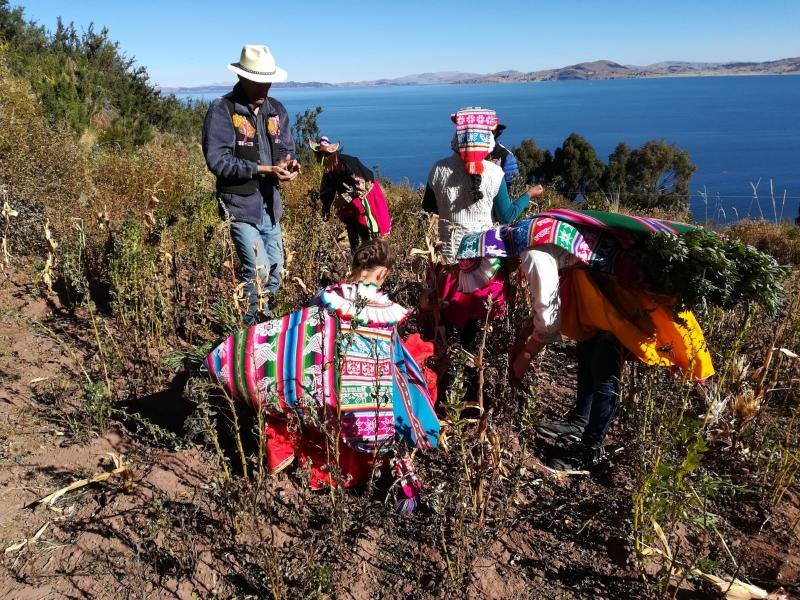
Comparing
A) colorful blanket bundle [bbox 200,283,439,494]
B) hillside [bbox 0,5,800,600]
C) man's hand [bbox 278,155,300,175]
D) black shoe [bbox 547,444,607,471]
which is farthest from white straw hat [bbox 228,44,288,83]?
black shoe [bbox 547,444,607,471]

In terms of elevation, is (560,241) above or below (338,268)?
above

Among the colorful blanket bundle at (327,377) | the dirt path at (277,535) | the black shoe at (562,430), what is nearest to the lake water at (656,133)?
the black shoe at (562,430)

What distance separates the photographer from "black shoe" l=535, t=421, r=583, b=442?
123 inches

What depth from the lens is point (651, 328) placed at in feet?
8.23

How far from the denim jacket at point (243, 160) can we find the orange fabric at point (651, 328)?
217 cm

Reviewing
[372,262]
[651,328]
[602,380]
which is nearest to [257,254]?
[372,262]

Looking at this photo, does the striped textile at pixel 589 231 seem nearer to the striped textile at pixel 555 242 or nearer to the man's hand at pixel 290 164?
the striped textile at pixel 555 242

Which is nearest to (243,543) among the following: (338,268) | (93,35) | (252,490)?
(252,490)

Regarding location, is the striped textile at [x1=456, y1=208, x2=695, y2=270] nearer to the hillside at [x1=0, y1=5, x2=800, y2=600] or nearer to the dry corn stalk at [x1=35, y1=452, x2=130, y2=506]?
the hillside at [x1=0, y1=5, x2=800, y2=600]

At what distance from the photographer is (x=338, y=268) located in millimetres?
4348

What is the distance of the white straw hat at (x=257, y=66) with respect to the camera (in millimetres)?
3513

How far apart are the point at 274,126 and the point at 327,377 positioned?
2.14 metres

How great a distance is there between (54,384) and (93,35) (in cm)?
1514

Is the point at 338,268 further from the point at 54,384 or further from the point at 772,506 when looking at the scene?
the point at 772,506
